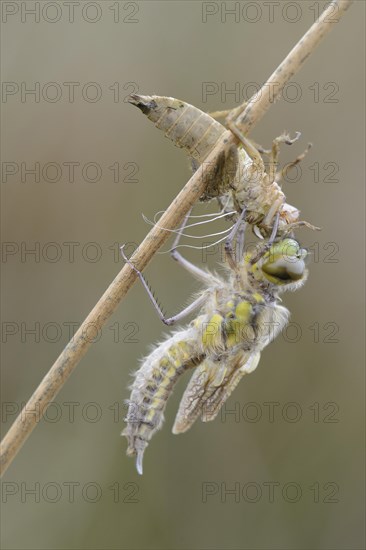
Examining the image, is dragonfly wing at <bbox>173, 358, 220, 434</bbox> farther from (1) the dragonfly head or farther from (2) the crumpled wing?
(1) the dragonfly head

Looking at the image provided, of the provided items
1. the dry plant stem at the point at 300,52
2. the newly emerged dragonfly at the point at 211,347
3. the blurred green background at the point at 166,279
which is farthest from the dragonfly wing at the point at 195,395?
the blurred green background at the point at 166,279

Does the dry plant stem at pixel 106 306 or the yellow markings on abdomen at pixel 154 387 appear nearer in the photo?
the dry plant stem at pixel 106 306

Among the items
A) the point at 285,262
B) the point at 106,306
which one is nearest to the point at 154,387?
the point at 106,306

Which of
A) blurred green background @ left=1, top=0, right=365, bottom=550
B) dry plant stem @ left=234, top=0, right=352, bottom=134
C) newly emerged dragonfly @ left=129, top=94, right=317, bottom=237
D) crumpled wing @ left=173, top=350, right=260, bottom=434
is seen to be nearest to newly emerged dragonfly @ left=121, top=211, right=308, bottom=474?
crumpled wing @ left=173, top=350, right=260, bottom=434

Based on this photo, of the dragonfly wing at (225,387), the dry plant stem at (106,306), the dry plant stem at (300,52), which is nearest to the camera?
the dry plant stem at (300,52)

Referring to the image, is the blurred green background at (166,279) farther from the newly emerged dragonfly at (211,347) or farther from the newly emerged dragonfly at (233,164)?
the newly emerged dragonfly at (233,164)

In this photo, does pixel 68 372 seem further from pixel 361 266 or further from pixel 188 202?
pixel 361 266

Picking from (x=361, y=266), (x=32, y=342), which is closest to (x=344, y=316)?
(x=361, y=266)
